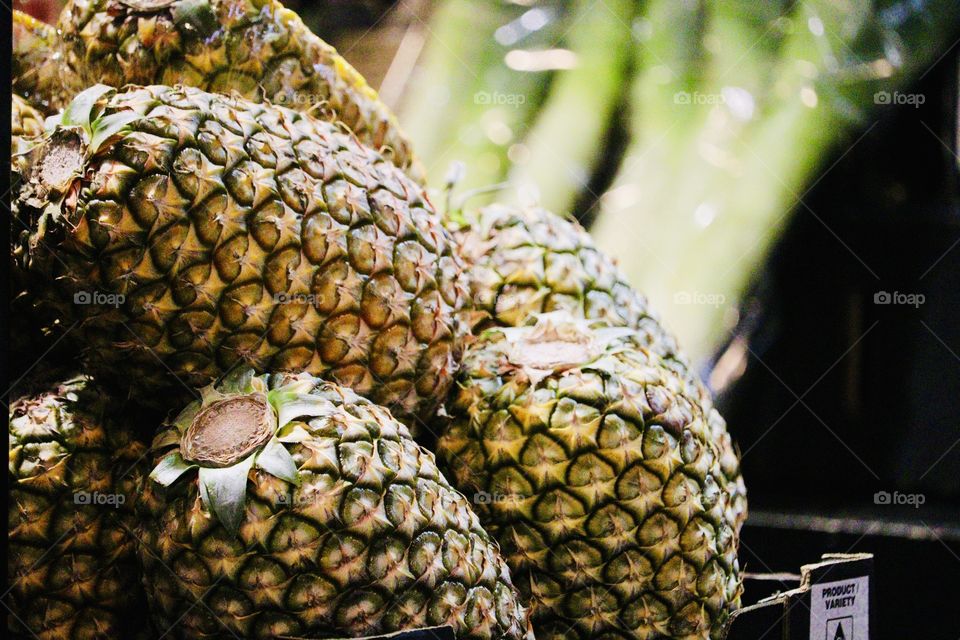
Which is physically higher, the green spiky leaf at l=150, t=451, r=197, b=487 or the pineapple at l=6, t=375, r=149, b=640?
the green spiky leaf at l=150, t=451, r=197, b=487

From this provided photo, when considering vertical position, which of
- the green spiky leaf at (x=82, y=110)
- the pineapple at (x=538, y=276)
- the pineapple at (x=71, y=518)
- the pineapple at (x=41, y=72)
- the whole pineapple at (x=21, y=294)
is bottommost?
the pineapple at (x=71, y=518)

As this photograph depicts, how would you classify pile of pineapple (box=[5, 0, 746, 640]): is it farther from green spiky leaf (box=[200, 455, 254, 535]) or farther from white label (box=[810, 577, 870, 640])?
white label (box=[810, 577, 870, 640])

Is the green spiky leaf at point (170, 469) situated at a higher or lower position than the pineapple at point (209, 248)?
lower

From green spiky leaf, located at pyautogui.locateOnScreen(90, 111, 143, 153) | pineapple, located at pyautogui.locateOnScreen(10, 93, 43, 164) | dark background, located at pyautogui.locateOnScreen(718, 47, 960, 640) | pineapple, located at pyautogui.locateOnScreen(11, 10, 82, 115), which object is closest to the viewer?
green spiky leaf, located at pyautogui.locateOnScreen(90, 111, 143, 153)

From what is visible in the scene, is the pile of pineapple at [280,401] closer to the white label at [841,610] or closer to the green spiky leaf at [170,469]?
→ the green spiky leaf at [170,469]

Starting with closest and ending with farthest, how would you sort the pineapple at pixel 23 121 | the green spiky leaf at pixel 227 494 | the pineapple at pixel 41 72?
the green spiky leaf at pixel 227 494 → the pineapple at pixel 23 121 → the pineapple at pixel 41 72

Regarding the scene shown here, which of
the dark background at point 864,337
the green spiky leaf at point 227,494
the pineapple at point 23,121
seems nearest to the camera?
the green spiky leaf at point 227,494

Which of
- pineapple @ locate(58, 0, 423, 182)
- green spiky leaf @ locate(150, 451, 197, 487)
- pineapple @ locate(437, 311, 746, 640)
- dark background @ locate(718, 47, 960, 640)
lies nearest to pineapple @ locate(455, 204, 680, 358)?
pineapple @ locate(437, 311, 746, 640)

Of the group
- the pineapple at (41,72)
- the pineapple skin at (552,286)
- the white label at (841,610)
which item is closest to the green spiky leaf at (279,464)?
the pineapple skin at (552,286)
